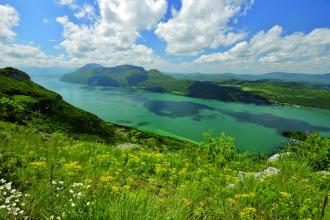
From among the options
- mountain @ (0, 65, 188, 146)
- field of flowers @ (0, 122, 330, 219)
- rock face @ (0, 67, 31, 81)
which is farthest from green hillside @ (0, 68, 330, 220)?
rock face @ (0, 67, 31, 81)

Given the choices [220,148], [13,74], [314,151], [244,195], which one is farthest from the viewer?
[13,74]

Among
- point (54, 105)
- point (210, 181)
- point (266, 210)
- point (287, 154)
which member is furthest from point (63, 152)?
point (54, 105)

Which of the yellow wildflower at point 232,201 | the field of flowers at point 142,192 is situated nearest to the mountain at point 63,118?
the field of flowers at point 142,192

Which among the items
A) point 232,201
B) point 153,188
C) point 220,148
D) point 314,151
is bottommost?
point 314,151

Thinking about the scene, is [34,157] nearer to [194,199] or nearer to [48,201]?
[48,201]

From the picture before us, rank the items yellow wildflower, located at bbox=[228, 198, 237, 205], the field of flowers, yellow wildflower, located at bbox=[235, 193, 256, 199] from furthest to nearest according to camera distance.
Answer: yellow wildflower, located at bbox=[235, 193, 256, 199]
yellow wildflower, located at bbox=[228, 198, 237, 205]
the field of flowers

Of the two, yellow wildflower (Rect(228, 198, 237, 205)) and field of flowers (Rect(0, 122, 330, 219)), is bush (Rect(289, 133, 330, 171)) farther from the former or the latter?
yellow wildflower (Rect(228, 198, 237, 205))

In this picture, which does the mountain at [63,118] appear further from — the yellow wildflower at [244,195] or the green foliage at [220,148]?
the yellow wildflower at [244,195]

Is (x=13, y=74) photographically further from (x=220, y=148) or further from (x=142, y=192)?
(x=142, y=192)

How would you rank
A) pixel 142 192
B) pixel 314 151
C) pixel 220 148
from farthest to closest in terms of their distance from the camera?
pixel 314 151 → pixel 220 148 → pixel 142 192

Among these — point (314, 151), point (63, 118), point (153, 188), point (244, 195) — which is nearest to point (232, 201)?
point (244, 195)

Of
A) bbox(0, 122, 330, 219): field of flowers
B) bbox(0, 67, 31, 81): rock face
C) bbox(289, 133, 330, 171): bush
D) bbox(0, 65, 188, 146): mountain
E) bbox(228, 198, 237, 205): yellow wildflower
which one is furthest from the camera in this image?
bbox(0, 67, 31, 81): rock face

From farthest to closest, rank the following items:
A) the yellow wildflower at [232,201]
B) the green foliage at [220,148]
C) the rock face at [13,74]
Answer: the rock face at [13,74], the green foliage at [220,148], the yellow wildflower at [232,201]

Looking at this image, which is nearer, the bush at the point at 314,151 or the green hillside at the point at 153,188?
the green hillside at the point at 153,188
